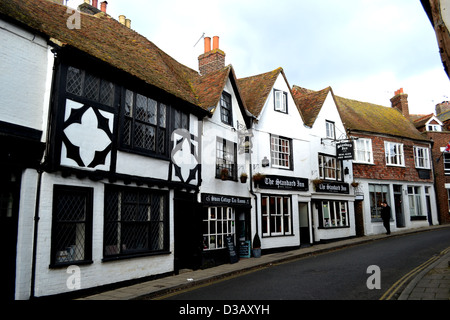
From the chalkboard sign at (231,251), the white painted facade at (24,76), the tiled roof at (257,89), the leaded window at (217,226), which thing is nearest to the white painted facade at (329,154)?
the tiled roof at (257,89)

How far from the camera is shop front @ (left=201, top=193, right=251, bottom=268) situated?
1306 cm

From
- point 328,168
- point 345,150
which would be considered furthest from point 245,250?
point 345,150

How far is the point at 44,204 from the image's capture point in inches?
303

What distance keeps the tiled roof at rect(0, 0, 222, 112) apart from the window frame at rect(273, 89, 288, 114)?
4037mm

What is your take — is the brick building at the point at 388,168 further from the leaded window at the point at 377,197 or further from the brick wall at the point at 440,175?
the brick wall at the point at 440,175

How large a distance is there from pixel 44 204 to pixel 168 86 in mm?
5867

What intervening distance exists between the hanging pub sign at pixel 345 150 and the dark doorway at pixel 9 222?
17.1 meters

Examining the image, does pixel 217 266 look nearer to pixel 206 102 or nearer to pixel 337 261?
pixel 337 261

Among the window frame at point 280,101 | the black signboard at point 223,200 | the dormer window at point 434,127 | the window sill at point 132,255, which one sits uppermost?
the dormer window at point 434,127

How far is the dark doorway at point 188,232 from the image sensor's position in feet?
39.9

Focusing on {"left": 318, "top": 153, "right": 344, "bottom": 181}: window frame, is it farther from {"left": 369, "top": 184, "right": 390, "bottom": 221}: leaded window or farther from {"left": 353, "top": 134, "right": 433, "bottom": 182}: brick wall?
{"left": 369, "top": 184, "right": 390, "bottom": 221}: leaded window

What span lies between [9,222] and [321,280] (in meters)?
7.35

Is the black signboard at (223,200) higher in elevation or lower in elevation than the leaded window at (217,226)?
higher
